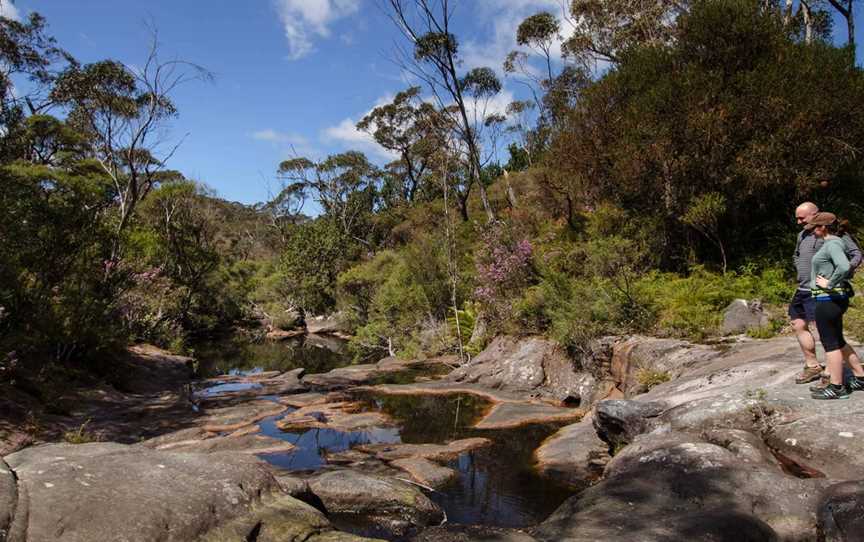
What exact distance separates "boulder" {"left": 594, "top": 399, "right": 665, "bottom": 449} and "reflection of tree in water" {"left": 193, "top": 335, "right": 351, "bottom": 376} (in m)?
15.1

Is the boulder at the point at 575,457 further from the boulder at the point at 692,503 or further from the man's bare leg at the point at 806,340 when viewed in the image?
the man's bare leg at the point at 806,340

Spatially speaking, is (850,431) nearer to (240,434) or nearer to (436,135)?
(240,434)

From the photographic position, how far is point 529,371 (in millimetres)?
12523

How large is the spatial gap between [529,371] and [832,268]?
801cm

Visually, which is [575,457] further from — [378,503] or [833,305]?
[833,305]

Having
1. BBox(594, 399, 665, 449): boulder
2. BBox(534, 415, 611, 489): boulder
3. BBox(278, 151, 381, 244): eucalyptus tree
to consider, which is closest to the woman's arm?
BBox(594, 399, 665, 449): boulder

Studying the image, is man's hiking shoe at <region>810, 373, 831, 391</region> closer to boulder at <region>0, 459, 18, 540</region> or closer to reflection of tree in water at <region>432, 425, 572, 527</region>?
reflection of tree in water at <region>432, 425, 572, 527</region>

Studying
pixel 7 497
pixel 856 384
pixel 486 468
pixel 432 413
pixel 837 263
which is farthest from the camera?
pixel 432 413

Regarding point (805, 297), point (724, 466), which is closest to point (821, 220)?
point (805, 297)

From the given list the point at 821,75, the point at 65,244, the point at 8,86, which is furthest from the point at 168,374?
the point at 821,75

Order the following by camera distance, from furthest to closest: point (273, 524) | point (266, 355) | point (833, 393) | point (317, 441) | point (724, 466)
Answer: point (266, 355) < point (317, 441) < point (833, 393) < point (724, 466) < point (273, 524)

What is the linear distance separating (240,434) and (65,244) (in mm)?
6044

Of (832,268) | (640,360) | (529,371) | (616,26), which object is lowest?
(529,371)

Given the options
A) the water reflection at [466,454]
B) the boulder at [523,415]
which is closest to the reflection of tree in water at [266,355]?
the water reflection at [466,454]
